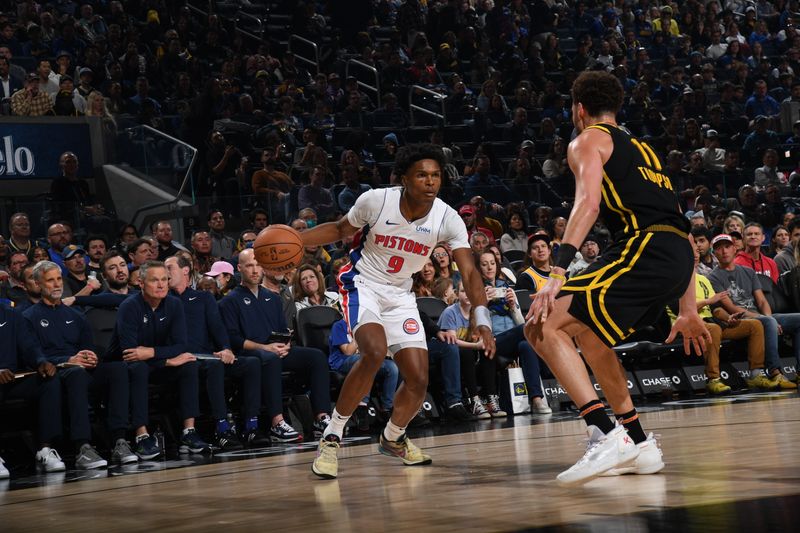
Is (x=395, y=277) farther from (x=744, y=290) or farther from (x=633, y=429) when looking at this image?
(x=744, y=290)

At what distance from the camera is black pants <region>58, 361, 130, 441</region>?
7.80 m

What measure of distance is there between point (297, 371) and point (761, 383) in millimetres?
4678

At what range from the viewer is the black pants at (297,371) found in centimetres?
877

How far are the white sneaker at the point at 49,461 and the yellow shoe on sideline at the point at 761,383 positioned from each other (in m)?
6.65

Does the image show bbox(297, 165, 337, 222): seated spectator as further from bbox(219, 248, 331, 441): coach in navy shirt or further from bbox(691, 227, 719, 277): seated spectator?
bbox(691, 227, 719, 277): seated spectator

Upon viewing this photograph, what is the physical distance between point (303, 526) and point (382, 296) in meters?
2.20

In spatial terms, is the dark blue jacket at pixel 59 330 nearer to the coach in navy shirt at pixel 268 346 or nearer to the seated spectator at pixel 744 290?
the coach in navy shirt at pixel 268 346

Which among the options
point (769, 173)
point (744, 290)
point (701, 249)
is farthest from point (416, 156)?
point (769, 173)

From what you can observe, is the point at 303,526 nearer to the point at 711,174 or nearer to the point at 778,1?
the point at 711,174

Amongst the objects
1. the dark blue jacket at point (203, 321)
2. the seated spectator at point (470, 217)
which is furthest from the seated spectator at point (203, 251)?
the seated spectator at point (470, 217)

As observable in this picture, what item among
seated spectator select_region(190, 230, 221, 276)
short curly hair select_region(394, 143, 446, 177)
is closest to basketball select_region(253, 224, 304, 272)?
short curly hair select_region(394, 143, 446, 177)

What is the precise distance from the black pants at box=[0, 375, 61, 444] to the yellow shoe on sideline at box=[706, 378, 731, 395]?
6110mm

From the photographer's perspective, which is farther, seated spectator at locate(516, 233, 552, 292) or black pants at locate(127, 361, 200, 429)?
seated spectator at locate(516, 233, 552, 292)

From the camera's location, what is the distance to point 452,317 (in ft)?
32.3
